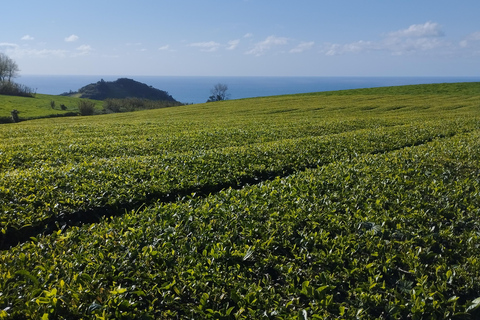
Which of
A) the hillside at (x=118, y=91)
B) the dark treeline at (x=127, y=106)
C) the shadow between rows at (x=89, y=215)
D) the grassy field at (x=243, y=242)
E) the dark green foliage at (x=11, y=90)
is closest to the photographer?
the grassy field at (x=243, y=242)

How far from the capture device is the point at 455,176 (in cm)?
863

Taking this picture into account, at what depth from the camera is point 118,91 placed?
582 ft

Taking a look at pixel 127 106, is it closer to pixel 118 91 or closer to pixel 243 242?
pixel 243 242

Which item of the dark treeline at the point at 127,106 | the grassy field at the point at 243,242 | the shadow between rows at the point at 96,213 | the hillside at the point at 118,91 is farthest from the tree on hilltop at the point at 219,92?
the grassy field at the point at 243,242

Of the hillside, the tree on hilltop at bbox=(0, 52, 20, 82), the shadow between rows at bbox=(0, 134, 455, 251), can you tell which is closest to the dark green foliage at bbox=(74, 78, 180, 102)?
the hillside

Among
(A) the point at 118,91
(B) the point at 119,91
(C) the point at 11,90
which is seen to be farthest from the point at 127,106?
(B) the point at 119,91

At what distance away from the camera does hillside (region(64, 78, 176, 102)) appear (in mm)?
162375

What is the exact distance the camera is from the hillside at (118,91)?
533 feet

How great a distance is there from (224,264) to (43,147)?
38.1 ft

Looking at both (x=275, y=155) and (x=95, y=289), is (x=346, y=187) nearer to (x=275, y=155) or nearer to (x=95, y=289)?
(x=275, y=155)

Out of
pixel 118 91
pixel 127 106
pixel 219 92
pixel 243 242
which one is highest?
pixel 118 91

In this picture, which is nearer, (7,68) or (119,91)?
(7,68)

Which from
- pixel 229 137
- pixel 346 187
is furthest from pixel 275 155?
pixel 229 137

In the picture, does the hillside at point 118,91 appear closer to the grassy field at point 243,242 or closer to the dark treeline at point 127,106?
the dark treeline at point 127,106
